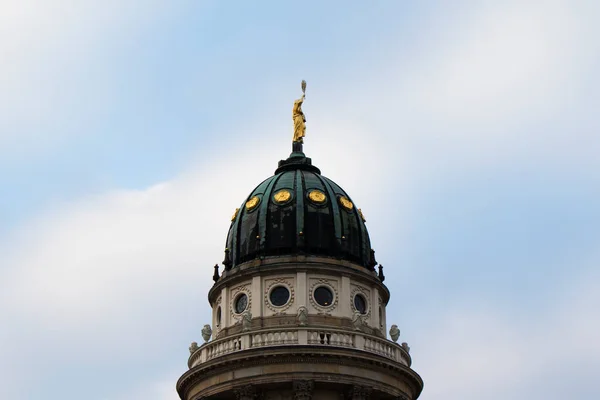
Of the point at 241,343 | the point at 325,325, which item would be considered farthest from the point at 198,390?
the point at 325,325

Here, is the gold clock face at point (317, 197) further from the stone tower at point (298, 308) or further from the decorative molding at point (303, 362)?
the decorative molding at point (303, 362)

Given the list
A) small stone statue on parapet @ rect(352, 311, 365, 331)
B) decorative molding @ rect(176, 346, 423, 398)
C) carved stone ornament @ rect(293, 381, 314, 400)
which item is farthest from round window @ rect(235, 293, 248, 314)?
carved stone ornament @ rect(293, 381, 314, 400)

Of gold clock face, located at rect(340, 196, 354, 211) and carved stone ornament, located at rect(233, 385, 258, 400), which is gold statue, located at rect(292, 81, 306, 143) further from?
carved stone ornament, located at rect(233, 385, 258, 400)

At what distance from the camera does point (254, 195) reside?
67.9 meters

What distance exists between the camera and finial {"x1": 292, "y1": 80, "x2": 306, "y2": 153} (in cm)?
7175

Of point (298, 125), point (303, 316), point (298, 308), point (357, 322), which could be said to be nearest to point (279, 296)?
point (298, 308)

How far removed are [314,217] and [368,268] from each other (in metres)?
4.98

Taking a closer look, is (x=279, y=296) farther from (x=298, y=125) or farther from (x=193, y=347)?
(x=298, y=125)

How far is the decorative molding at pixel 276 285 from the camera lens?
61.8 meters

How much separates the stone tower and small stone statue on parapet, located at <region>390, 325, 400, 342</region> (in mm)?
71

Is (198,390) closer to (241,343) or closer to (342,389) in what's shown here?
(241,343)

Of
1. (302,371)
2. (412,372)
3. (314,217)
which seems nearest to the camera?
(302,371)

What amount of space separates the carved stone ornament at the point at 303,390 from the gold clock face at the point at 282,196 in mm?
13486

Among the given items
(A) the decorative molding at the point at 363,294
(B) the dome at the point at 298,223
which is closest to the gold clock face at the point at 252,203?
(B) the dome at the point at 298,223
